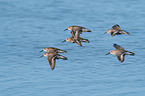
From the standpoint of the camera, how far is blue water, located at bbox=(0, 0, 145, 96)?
27.3 m

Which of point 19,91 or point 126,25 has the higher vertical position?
point 126,25

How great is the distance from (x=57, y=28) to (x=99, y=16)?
7711 millimetres

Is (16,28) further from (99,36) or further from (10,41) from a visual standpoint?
(99,36)

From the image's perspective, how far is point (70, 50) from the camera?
35750 mm

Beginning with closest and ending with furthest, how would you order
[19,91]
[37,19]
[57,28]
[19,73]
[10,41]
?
1. [19,91]
2. [19,73]
3. [10,41]
4. [57,28]
5. [37,19]

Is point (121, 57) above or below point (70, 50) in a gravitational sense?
below

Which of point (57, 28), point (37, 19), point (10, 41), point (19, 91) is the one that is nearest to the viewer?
point (19, 91)

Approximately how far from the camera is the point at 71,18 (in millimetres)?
49750

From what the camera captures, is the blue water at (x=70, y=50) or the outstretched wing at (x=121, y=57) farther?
the blue water at (x=70, y=50)

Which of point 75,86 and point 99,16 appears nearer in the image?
point 75,86

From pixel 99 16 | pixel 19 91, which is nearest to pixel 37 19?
pixel 99 16

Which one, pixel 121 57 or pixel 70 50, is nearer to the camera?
pixel 121 57

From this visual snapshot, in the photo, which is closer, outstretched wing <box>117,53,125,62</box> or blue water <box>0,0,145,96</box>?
outstretched wing <box>117,53,125,62</box>

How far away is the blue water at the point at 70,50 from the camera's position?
89.7 ft
